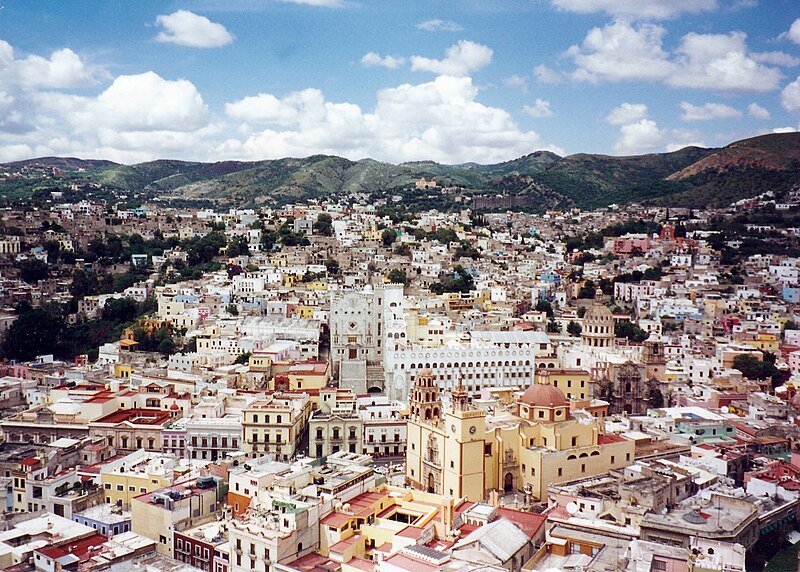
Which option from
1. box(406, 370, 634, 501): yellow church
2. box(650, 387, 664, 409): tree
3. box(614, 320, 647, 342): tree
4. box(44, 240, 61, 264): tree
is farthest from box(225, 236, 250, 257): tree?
box(406, 370, 634, 501): yellow church

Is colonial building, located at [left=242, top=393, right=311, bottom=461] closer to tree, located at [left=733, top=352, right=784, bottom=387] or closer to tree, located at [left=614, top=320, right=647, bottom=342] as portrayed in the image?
tree, located at [left=733, top=352, right=784, bottom=387]

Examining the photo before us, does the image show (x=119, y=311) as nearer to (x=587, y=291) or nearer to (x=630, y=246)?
(x=587, y=291)

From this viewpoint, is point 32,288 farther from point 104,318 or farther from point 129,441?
point 129,441

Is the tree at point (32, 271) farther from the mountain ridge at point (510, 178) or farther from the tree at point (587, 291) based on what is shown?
the mountain ridge at point (510, 178)

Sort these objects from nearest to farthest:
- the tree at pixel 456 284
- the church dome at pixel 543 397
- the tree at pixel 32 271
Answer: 1. the church dome at pixel 543 397
2. the tree at pixel 456 284
3. the tree at pixel 32 271

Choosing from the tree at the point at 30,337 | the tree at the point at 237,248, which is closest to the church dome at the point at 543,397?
the tree at the point at 30,337

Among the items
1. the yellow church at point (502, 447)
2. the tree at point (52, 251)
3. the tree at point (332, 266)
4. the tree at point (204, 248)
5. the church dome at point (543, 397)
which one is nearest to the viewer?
the yellow church at point (502, 447)
